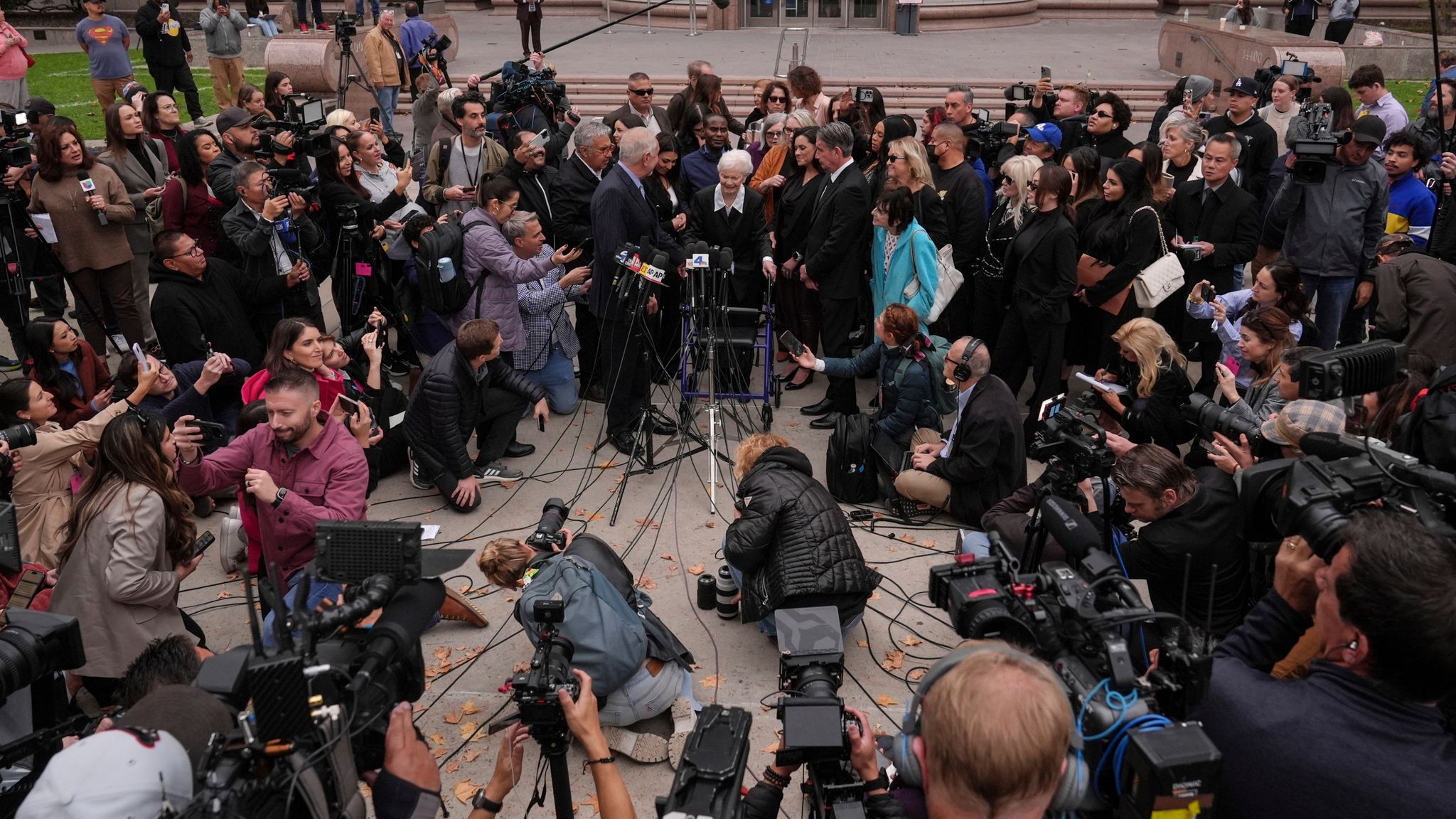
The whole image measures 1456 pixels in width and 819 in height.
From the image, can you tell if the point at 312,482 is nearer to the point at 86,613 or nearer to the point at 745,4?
the point at 86,613

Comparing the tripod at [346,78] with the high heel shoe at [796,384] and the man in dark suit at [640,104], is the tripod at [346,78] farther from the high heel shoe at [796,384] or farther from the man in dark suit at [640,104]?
the high heel shoe at [796,384]

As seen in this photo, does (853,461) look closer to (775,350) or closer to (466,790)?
(775,350)

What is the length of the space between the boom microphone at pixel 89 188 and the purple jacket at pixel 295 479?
3.55 metres

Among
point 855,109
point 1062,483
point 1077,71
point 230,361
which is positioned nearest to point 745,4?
point 1077,71

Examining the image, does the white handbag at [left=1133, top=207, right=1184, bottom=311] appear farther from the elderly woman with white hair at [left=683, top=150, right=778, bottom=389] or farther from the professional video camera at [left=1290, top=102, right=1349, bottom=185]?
the elderly woman with white hair at [left=683, top=150, right=778, bottom=389]

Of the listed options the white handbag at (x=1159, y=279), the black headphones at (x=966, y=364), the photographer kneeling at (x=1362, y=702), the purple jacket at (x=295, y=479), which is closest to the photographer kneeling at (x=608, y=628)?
the purple jacket at (x=295, y=479)

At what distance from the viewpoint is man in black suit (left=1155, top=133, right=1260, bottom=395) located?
7559 millimetres

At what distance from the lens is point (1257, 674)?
2754mm

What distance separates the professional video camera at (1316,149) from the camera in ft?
22.7

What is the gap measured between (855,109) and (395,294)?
4589 millimetres

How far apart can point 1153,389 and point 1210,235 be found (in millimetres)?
2081

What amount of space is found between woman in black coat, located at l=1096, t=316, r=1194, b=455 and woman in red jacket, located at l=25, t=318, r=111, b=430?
5968 millimetres

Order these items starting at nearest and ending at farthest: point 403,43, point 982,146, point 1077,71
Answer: point 982,146
point 403,43
point 1077,71

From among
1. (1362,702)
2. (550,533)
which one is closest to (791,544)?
(550,533)
